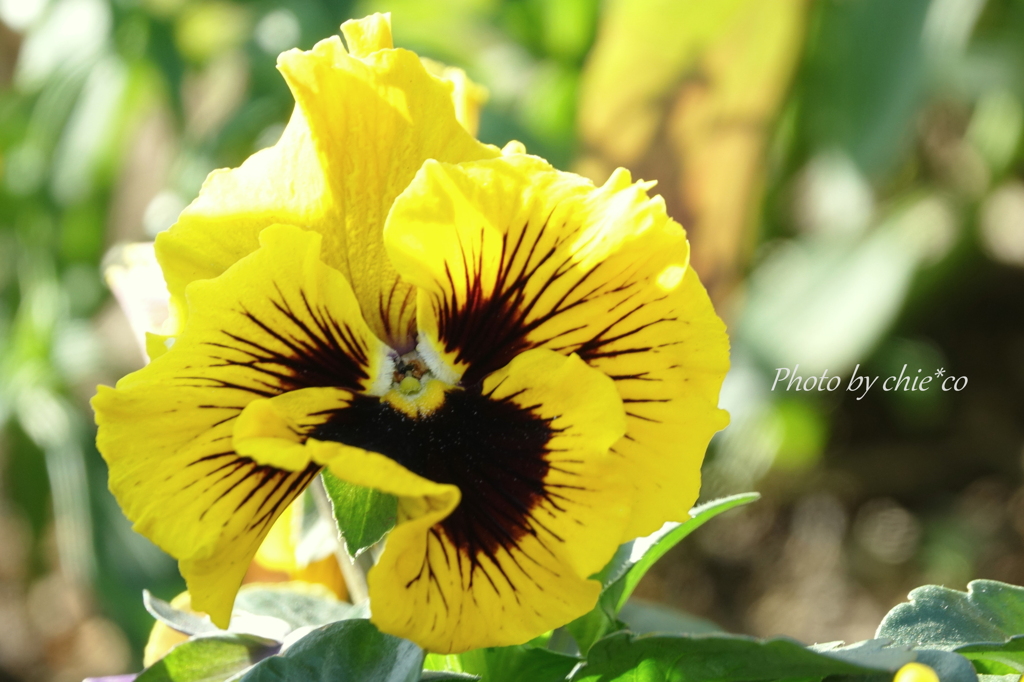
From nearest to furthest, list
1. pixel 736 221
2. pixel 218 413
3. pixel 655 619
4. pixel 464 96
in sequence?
pixel 218 413, pixel 464 96, pixel 655 619, pixel 736 221

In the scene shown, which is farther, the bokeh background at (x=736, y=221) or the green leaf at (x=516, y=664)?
the bokeh background at (x=736, y=221)

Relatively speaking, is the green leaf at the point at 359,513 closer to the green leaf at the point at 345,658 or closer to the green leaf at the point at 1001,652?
the green leaf at the point at 345,658

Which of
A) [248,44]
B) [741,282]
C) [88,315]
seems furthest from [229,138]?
[741,282]

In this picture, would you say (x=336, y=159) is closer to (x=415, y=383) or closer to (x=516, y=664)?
(x=415, y=383)

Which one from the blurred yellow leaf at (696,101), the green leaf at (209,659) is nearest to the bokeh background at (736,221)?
the blurred yellow leaf at (696,101)

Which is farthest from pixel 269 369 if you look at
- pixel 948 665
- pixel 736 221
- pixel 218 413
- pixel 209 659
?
Answer: pixel 736 221
